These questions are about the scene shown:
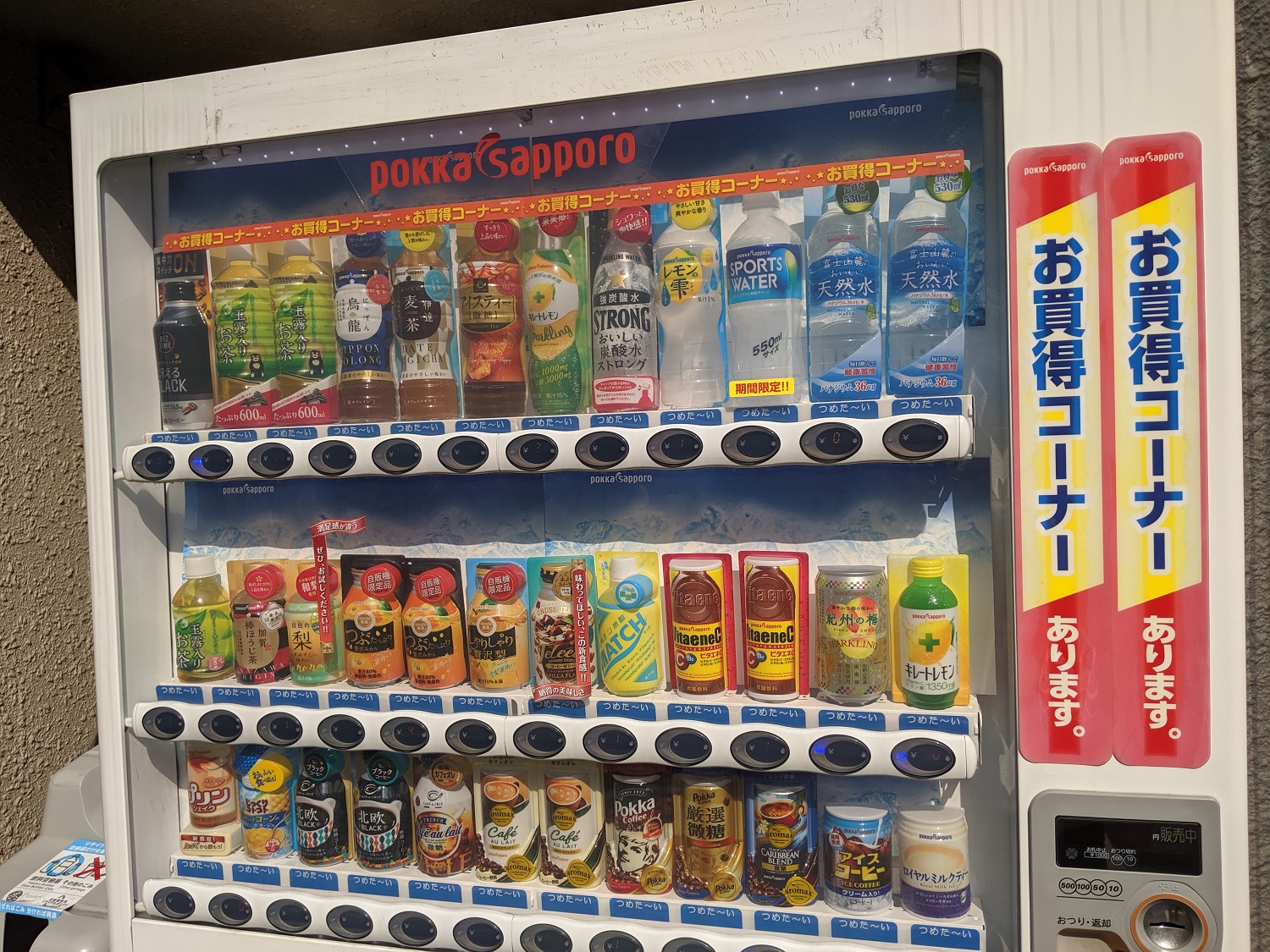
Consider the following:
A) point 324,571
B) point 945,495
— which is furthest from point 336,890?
point 945,495

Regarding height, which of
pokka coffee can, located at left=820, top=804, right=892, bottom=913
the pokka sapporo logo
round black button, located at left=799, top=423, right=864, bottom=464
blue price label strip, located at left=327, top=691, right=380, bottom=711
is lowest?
pokka coffee can, located at left=820, top=804, right=892, bottom=913

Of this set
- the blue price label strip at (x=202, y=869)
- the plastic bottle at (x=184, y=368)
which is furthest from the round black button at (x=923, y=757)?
the plastic bottle at (x=184, y=368)

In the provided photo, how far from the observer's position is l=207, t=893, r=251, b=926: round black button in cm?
171

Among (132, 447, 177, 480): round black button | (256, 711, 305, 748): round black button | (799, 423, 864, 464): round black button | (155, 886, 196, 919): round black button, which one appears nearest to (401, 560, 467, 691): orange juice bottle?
(256, 711, 305, 748): round black button

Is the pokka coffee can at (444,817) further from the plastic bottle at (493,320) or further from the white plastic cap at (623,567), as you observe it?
the plastic bottle at (493,320)

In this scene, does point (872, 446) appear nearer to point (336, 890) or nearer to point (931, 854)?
point (931, 854)

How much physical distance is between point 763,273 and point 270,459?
1042 mm

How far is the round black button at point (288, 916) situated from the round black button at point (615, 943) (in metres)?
0.60

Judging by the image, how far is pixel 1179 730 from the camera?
1.31 metres

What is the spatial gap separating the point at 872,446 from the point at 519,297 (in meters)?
0.79

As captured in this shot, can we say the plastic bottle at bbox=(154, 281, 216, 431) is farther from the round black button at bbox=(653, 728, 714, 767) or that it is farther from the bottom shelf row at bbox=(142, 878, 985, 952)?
the round black button at bbox=(653, 728, 714, 767)

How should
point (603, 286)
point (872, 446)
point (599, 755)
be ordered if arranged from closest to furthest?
point (872, 446)
point (599, 755)
point (603, 286)

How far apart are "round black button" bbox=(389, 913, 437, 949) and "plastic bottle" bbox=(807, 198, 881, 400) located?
4.24 ft

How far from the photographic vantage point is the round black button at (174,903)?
68.6 inches
